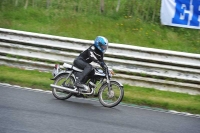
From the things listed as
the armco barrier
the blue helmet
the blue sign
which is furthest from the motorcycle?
the blue sign

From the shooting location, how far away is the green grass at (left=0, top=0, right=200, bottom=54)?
16.7m

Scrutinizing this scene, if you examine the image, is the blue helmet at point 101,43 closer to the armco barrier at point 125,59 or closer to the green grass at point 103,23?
the armco barrier at point 125,59

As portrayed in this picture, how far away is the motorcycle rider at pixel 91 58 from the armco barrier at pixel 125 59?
200 centimetres

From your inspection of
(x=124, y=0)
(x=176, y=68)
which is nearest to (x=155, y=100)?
(x=176, y=68)

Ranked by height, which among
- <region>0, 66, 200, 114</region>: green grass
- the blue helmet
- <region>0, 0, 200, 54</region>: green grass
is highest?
<region>0, 0, 200, 54</region>: green grass

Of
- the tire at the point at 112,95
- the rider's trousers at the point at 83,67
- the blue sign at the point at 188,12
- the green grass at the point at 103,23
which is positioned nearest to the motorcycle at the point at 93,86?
the tire at the point at 112,95

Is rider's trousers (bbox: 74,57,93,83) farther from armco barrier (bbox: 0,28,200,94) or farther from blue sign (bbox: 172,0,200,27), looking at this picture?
blue sign (bbox: 172,0,200,27)

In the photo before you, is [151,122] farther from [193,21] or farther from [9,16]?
[9,16]

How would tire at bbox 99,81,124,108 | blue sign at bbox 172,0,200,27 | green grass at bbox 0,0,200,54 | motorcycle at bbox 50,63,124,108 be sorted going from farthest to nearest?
green grass at bbox 0,0,200,54 < blue sign at bbox 172,0,200,27 < motorcycle at bbox 50,63,124,108 < tire at bbox 99,81,124,108

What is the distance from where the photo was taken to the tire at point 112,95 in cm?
Answer: 1180

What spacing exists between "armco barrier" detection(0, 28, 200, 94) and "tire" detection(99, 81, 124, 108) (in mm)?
2213

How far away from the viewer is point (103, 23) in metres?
17.5

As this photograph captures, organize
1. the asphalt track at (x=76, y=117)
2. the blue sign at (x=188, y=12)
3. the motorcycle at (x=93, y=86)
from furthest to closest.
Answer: the blue sign at (x=188, y=12)
the motorcycle at (x=93, y=86)
the asphalt track at (x=76, y=117)

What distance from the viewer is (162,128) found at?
9820 mm
